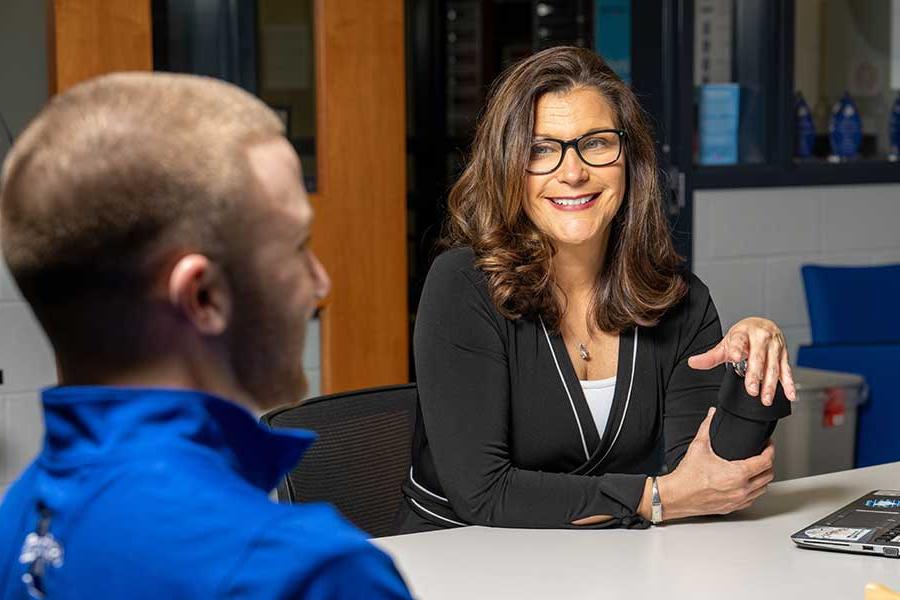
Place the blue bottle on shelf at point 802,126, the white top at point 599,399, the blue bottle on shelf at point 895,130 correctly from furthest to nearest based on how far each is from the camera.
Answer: the blue bottle on shelf at point 895,130 → the blue bottle on shelf at point 802,126 → the white top at point 599,399

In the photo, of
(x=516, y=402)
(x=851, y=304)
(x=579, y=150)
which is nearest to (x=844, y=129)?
(x=851, y=304)

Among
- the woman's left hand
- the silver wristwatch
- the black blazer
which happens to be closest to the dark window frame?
A: the black blazer

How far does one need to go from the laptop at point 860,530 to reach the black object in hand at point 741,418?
149mm

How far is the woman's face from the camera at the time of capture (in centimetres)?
204

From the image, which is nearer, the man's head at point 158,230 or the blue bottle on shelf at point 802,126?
the man's head at point 158,230

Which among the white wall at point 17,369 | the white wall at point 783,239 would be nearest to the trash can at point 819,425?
the white wall at point 783,239

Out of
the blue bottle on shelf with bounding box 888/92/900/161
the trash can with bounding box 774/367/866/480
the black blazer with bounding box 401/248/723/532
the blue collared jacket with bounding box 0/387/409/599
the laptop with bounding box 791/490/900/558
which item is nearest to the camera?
the blue collared jacket with bounding box 0/387/409/599

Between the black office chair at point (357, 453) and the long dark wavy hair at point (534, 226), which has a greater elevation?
the long dark wavy hair at point (534, 226)

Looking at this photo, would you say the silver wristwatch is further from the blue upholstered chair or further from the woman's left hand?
the blue upholstered chair

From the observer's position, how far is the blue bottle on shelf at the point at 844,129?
421cm

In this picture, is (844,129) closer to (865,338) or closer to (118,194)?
(865,338)

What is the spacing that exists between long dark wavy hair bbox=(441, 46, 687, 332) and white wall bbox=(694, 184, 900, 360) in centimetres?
181

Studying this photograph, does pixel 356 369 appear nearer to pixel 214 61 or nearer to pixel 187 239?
pixel 214 61

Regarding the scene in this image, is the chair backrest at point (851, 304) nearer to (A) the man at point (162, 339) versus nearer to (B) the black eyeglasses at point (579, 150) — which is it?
(B) the black eyeglasses at point (579, 150)
